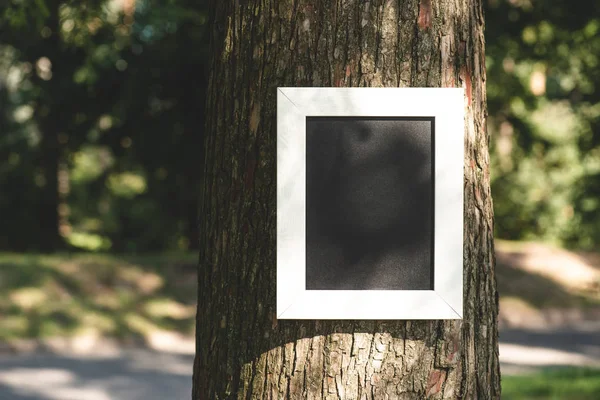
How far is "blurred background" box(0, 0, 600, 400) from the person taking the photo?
29.3 ft

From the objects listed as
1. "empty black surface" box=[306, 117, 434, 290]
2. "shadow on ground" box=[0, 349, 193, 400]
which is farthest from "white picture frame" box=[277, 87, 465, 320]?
"shadow on ground" box=[0, 349, 193, 400]

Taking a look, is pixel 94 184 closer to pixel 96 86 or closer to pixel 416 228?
pixel 96 86

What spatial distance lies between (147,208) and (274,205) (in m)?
17.4

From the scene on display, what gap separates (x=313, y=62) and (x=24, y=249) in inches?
687

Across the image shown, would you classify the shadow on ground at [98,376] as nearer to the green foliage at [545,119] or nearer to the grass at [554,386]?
the grass at [554,386]

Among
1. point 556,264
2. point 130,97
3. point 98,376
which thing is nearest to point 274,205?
point 98,376

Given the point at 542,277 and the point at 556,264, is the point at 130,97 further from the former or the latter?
the point at 556,264

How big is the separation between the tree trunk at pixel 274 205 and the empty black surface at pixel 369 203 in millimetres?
112

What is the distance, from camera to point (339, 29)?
1905mm

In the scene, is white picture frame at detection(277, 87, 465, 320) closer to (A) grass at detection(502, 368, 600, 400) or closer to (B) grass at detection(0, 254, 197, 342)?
(A) grass at detection(502, 368, 600, 400)

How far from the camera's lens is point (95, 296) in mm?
11594

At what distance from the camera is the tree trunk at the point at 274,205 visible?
1909 mm

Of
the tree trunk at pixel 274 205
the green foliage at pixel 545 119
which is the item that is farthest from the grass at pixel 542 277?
the tree trunk at pixel 274 205

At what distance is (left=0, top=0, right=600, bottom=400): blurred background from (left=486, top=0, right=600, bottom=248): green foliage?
0.05 meters
